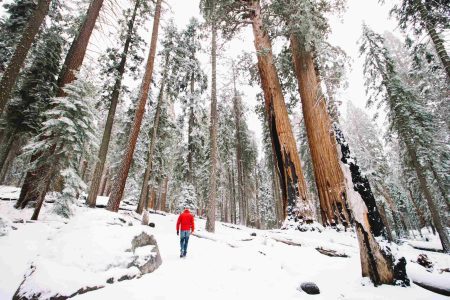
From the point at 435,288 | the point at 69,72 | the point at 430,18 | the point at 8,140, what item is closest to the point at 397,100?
the point at 430,18

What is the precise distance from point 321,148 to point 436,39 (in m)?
6.25

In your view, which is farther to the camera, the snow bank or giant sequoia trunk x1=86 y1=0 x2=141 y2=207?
giant sequoia trunk x1=86 y1=0 x2=141 y2=207

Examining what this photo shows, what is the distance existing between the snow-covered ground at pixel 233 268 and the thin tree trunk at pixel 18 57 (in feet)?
11.5

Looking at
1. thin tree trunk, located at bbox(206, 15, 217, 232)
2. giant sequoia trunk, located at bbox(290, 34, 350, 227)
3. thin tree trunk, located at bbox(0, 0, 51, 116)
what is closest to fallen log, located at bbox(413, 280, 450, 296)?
giant sequoia trunk, located at bbox(290, 34, 350, 227)

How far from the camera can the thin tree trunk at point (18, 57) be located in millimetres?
5992

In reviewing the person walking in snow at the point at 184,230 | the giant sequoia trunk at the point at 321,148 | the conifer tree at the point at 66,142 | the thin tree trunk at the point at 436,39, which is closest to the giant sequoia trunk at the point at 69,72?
the conifer tree at the point at 66,142

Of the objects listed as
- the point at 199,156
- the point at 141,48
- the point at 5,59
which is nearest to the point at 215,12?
the point at 141,48

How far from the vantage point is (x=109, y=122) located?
44.0 feet

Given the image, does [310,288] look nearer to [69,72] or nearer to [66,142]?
[66,142]

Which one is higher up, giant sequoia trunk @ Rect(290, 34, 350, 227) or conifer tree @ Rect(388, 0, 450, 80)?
conifer tree @ Rect(388, 0, 450, 80)

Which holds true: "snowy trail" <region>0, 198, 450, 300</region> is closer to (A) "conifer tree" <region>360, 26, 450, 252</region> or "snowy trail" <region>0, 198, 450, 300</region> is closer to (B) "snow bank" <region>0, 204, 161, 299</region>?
(B) "snow bank" <region>0, 204, 161, 299</region>

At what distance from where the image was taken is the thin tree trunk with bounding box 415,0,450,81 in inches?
325

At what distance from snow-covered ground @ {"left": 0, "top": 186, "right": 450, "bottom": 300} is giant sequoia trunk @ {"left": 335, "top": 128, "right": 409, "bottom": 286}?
0.20 m

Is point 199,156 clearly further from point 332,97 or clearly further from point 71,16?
point 332,97
